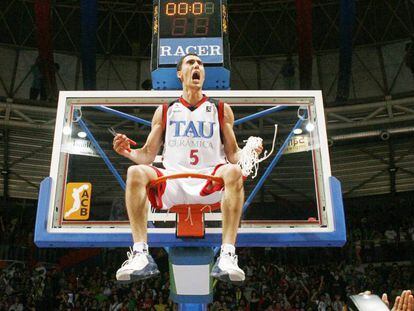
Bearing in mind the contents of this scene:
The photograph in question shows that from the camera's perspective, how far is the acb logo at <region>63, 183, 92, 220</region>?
4.45 m

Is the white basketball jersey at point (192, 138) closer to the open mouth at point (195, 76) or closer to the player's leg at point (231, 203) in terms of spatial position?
the open mouth at point (195, 76)

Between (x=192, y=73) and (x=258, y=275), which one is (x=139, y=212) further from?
(x=258, y=275)

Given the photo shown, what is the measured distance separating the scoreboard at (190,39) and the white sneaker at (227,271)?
7.29ft

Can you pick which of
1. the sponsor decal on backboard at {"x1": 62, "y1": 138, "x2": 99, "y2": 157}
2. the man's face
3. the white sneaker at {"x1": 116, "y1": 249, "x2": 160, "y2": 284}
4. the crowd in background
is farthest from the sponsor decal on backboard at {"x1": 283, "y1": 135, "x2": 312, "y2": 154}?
the crowd in background

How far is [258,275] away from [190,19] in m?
8.58

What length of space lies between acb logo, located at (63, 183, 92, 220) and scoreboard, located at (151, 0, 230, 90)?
1.34 m

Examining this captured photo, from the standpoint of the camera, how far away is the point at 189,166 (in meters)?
4.13

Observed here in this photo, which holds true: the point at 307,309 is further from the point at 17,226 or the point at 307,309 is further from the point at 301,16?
the point at 17,226

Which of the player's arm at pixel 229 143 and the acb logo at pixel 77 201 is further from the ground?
the player's arm at pixel 229 143

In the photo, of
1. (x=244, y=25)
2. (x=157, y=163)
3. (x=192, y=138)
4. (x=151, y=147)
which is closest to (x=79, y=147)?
(x=157, y=163)

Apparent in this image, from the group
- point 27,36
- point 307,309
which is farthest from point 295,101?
point 27,36

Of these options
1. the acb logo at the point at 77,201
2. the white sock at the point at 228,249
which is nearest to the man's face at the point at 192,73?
the acb logo at the point at 77,201

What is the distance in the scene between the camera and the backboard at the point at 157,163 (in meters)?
4.33

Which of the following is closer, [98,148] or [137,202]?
[137,202]
